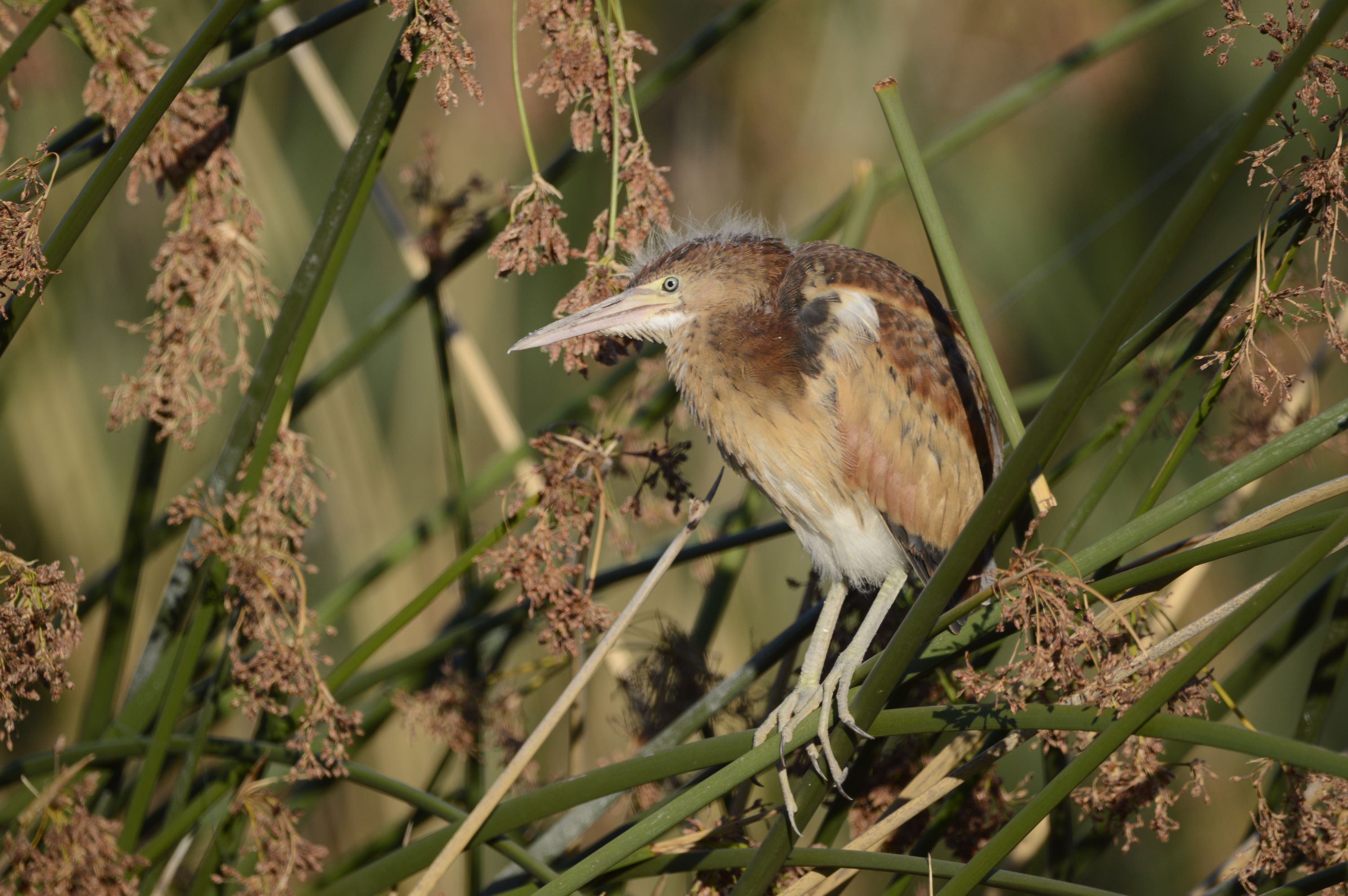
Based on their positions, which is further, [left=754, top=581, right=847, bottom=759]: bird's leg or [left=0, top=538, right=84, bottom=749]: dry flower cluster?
[left=754, top=581, right=847, bottom=759]: bird's leg

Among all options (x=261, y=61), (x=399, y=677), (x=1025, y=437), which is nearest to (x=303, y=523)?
(x=399, y=677)

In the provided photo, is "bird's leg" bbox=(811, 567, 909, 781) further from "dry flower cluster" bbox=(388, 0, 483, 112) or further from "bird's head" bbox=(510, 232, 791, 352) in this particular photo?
"dry flower cluster" bbox=(388, 0, 483, 112)

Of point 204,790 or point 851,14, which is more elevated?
point 851,14

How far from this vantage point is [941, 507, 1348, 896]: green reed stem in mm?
974

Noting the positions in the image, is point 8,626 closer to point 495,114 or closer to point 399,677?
point 399,677

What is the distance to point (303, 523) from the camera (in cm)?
185

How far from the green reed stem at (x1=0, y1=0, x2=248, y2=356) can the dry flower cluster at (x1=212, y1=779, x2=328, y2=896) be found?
A: 0.80m

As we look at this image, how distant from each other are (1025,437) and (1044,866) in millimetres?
1590

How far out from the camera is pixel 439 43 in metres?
1.31

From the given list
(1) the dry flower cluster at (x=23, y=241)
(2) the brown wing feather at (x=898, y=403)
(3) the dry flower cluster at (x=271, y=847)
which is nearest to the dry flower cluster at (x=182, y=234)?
(1) the dry flower cluster at (x=23, y=241)

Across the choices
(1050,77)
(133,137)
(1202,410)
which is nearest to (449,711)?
(133,137)

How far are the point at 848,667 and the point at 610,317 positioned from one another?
69 centimetres

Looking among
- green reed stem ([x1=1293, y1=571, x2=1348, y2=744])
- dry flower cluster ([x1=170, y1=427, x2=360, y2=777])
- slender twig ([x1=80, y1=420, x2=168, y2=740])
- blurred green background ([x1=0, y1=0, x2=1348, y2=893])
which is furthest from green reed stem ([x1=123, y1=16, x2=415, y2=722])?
green reed stem ([x1=1293, y1=571, x2=1348, y2=744])

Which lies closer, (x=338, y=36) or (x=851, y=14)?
(x=851, y=14)
